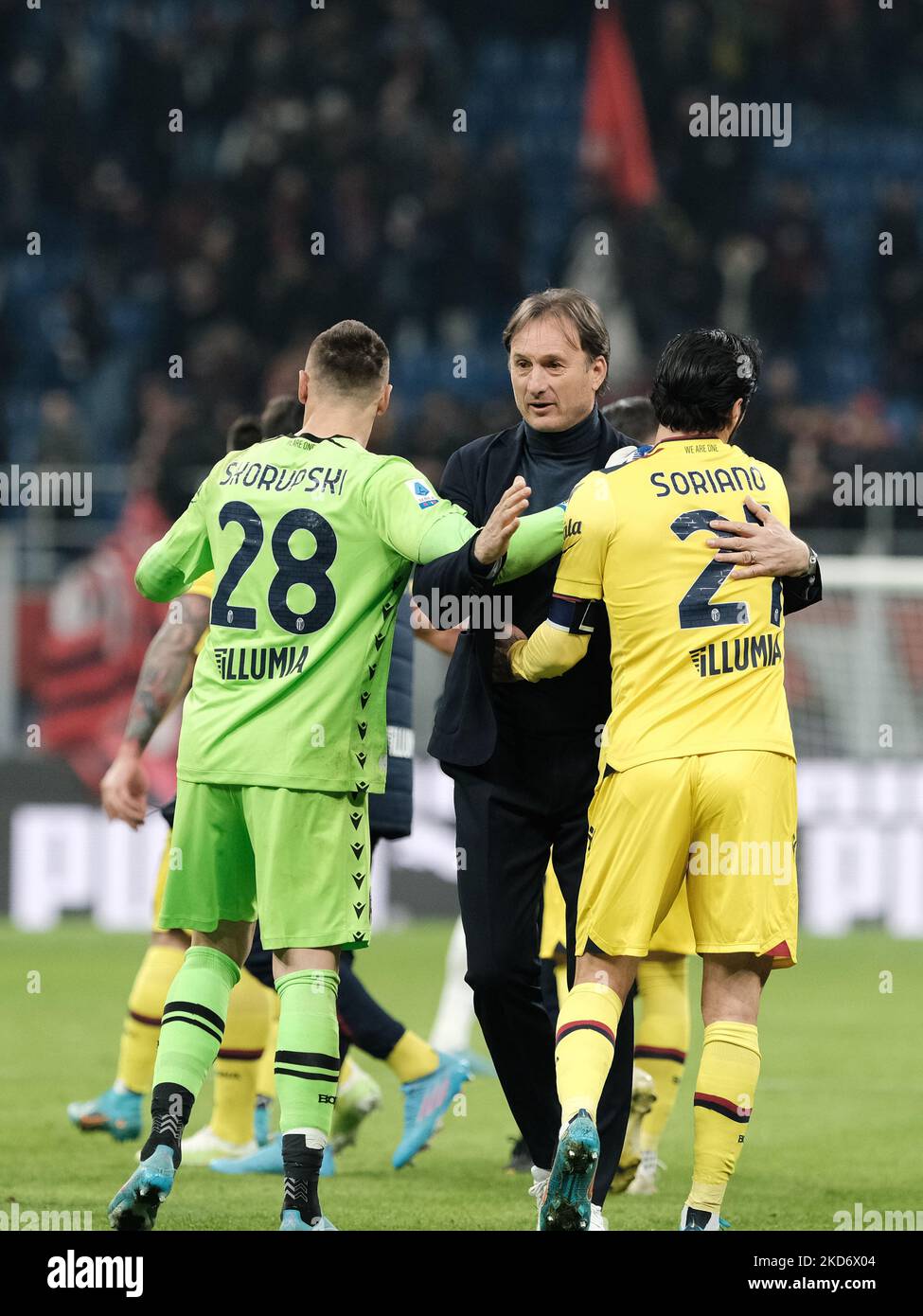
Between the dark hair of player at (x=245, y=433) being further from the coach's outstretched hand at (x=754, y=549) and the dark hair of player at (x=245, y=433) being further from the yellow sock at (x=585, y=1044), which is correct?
the yellow sock at (x=585, y=1044)

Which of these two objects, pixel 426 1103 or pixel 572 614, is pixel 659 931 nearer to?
pixel 426 1103

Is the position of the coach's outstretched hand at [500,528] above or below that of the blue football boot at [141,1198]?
above

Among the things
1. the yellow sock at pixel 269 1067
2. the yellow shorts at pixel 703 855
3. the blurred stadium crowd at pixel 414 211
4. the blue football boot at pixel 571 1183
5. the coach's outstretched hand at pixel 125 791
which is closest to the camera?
the blue football boot at pixel 571 1183

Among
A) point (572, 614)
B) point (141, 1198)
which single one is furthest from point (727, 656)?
point (141, 1198)

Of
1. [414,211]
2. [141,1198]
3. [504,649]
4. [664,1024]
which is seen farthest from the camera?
[414,211]

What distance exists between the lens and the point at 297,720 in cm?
465

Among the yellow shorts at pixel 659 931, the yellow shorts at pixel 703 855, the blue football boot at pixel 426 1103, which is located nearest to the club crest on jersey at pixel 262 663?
the yellow shorts at pixel 703 855

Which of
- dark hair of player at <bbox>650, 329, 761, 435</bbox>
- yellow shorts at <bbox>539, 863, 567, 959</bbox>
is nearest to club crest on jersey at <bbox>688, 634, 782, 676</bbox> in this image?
dark hair of player at <bbox>650, 329, 761, 435</bbox>

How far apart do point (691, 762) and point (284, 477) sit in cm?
113

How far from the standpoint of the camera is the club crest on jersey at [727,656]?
4.52m

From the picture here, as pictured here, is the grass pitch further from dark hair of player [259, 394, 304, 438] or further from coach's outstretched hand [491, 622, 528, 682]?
dark hair of player [259, 394, 304, 438]

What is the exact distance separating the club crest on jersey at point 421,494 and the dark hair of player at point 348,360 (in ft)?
1.13

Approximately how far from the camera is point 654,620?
4.54 meters

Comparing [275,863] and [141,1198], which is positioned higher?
[275,863]
